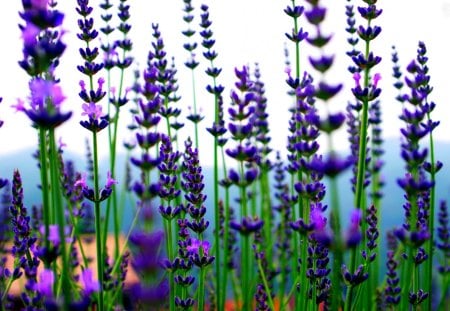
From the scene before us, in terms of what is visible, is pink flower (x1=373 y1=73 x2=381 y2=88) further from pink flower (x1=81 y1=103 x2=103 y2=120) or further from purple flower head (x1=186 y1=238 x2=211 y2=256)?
pink flower (x1=81 y1=103 x2=103 y2=120)

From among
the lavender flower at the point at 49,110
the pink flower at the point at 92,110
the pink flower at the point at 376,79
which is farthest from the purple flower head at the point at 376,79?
the lavender flower at the point at 49,110

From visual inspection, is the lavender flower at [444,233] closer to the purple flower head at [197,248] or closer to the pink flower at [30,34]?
the purple flower head at [197,248]

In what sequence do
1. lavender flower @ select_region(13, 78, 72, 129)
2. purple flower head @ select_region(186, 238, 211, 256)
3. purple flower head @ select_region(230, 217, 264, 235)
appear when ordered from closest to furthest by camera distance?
lavender flower @ select_region(13, 78, 72, 129), purple flower head @ select_region(230, 217, 264, 235), purple flower head @ select_region(186, 238, 211, 256)

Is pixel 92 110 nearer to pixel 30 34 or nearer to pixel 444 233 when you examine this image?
pixel 30 34

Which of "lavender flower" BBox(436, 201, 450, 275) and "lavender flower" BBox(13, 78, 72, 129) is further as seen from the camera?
"lavender flower" BBox(436, 201, 450, 275)

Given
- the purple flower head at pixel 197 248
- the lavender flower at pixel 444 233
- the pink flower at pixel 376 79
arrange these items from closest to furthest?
the pink flower at pixel 376 79, the purple flower head at pixel 197 248, the lavender flower at pixel 444 233

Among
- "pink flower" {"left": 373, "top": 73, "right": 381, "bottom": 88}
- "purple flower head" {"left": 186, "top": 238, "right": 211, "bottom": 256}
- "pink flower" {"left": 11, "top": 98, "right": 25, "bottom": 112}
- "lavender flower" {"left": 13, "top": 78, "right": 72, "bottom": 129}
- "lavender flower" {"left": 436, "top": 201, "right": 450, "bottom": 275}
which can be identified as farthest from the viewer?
"lavender flower" {"left": 436, "top": 201, "right": 450, "bottom": 275}

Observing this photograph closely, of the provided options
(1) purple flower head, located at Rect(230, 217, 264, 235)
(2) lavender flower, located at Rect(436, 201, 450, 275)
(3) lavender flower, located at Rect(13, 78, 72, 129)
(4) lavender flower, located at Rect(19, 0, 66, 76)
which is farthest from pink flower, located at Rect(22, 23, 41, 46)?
(2) lavender flower, located at Rect(436, 201, 450, 275)

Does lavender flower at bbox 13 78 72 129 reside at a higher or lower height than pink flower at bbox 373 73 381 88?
lower

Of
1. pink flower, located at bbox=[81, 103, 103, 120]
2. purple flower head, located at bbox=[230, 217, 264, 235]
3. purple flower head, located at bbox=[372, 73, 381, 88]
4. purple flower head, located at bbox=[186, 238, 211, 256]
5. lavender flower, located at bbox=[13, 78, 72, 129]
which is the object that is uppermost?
purple flower head, located at bbox=[372, 73, 381, 88]

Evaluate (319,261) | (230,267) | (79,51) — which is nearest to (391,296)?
(319,261)

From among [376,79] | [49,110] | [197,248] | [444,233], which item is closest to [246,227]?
[49,110]

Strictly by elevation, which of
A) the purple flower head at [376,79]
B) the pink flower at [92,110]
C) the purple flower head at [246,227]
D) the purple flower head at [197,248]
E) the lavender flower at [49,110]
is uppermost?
the purple flower head at [376,79]
